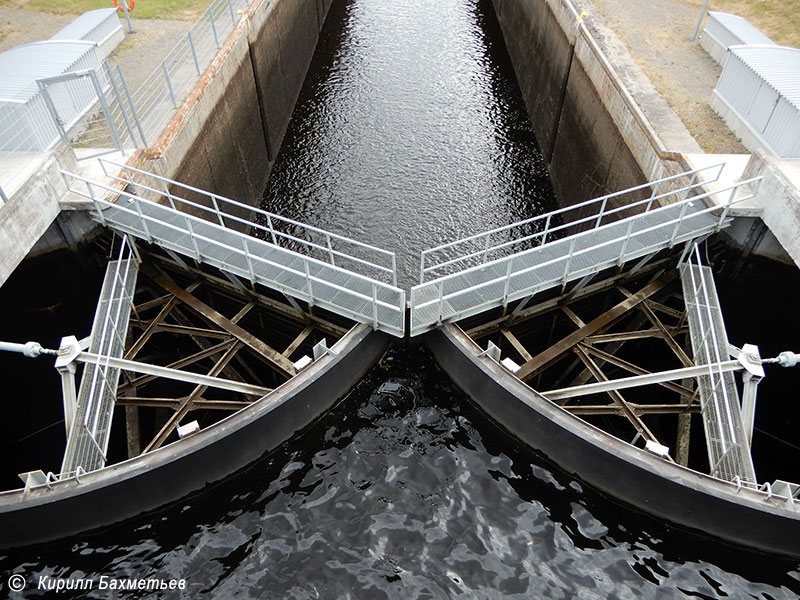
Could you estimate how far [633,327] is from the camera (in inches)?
599

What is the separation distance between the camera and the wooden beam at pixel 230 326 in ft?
42.4

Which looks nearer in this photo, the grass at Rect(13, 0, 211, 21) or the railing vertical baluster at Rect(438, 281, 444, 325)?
the railing vertical baluster at Rect(438, 281, 444, 325)

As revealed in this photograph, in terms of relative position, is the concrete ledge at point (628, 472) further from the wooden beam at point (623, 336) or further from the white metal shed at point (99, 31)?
the white metal shed at point (99, 31)

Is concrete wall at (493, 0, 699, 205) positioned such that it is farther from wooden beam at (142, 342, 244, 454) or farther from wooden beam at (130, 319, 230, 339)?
wooden beam at (130, 319, 230, 339)

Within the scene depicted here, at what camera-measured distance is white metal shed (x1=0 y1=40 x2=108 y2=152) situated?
13.0m

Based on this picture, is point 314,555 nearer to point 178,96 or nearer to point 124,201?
point 124,201

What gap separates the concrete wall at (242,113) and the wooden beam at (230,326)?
3536 millimetres

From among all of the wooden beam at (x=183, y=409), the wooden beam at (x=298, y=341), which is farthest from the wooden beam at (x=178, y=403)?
the wooden beam at (x=298, y=341)

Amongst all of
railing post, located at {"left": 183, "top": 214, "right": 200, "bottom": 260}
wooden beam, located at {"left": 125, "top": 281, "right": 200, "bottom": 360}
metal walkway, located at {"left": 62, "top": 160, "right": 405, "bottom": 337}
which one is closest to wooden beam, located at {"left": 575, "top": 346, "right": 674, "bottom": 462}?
metal walkway, located at {"left": 62, "top": 160, "right": 405, "bottom": 337}

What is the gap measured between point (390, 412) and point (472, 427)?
1823 millimetres

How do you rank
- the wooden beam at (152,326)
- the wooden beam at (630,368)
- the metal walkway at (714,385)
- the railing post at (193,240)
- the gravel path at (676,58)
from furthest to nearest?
the gravel path at (676,58) < the wooden beam at (630,368) < the wooden beam at (152,326) < the railing post at (193,240) < the metal walkway at (714,385)

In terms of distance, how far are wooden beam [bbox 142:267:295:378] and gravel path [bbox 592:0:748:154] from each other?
1332cm

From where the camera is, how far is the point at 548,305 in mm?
14172

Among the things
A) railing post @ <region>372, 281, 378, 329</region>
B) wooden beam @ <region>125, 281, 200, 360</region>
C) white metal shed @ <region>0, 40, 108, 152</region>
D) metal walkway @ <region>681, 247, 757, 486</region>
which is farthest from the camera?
white metal shed @ <region>0, 40, 108, 152</region>
